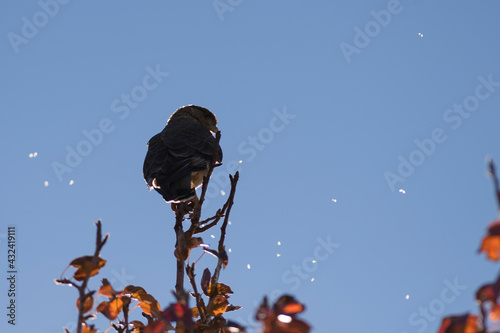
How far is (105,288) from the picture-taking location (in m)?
1.58

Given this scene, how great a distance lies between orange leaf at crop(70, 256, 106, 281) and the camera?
135cm

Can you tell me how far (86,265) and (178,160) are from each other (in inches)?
163

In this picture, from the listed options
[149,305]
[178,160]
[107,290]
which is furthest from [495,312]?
[178,160]

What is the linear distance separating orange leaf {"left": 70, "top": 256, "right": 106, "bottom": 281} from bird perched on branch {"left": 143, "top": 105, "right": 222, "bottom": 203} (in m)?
3.21

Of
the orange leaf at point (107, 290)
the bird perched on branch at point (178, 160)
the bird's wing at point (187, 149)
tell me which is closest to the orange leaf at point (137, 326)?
the orange leaf at point (107, 290)

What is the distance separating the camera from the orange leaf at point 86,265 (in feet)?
4.42

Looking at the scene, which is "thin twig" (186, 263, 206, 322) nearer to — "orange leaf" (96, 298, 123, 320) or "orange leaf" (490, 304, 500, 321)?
"orange leaf" (96, 298, 123, 320)

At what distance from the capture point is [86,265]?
1.35 meters

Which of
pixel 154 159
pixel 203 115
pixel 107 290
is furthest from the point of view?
pixel 203 115

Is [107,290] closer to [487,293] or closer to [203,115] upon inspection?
[487,293]

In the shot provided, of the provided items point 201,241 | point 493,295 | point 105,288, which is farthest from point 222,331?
point 493,295

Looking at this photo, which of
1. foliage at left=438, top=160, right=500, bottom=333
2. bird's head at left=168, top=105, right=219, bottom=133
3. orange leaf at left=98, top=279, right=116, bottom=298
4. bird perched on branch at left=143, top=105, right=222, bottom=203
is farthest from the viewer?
bird's head at left=168, top=105, right=219, bottom=133

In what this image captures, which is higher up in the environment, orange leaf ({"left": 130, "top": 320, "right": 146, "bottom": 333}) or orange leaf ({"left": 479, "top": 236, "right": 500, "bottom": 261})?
orange leaf ({"left": 130, "top": 320, "right": 146, "bottom": 333})

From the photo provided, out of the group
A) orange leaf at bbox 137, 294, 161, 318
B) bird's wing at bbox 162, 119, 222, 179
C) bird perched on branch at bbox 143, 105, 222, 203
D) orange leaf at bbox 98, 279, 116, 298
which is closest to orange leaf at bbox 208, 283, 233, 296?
orange leaf at bbox 137, 294, 161, 318
